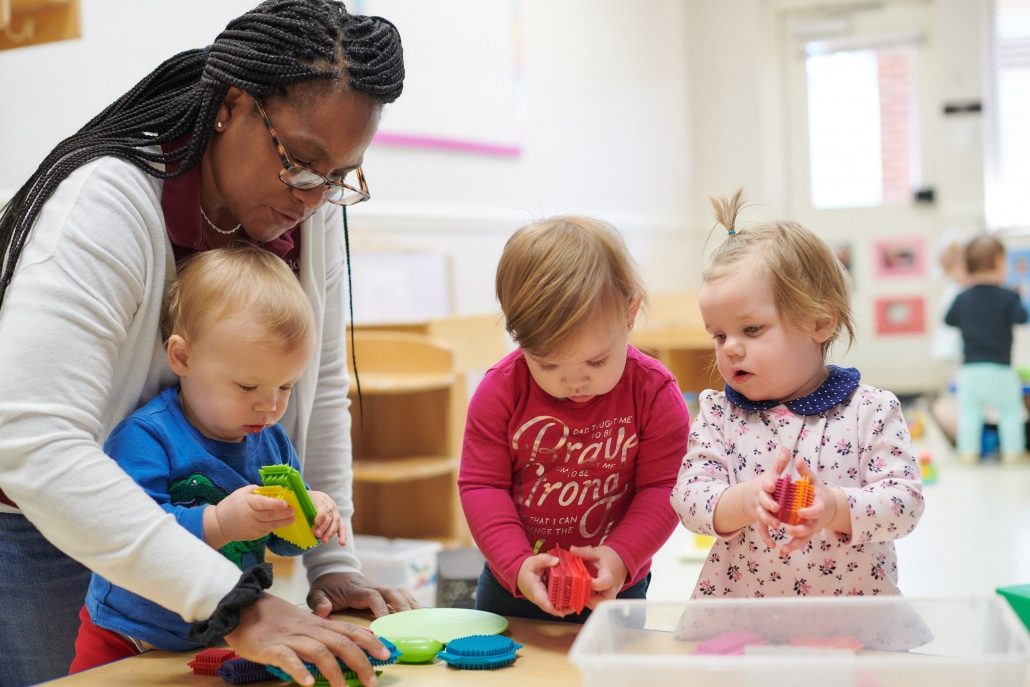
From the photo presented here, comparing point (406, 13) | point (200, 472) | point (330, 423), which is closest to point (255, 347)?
point (200, 472)

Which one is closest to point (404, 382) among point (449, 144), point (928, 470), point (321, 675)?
point (449, 144)

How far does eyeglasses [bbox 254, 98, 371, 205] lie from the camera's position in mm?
1177

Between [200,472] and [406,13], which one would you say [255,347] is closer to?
[200,472]

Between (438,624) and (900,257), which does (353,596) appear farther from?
(900,257)

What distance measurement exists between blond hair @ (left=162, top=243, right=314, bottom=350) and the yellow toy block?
201 millimetres

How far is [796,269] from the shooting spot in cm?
112

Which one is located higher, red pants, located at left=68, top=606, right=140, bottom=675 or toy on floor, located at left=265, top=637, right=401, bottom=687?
toy on floor, located at left=265, top=637, right=401, bottom=687

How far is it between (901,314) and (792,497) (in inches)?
242

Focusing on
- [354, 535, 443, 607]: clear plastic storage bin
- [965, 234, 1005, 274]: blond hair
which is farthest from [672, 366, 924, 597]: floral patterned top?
[965, 234, 1005, 274]: blond hair

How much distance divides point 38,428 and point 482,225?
3464 millimetres

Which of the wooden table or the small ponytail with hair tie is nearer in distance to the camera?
the wooden table

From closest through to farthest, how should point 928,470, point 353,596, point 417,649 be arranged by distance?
1. point 417,649
2. point 353,596
3. point 928,470

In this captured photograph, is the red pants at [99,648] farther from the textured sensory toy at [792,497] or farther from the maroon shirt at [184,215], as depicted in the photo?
the textured sensory toy at [792,497]

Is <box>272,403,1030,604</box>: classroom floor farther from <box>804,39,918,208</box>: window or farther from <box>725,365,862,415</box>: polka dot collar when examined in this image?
<box>804,39,918,208</box>: window
